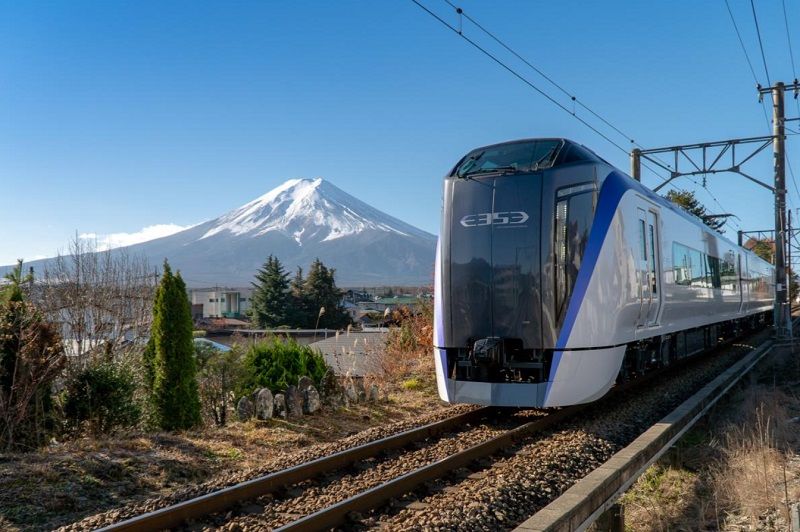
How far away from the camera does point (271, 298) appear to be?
5719 centimetres

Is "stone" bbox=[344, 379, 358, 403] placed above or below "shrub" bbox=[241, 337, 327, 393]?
below

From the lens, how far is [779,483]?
668 centimetres

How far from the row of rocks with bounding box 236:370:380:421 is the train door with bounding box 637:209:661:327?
4365 mm

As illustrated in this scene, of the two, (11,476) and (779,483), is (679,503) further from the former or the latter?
(11,476)

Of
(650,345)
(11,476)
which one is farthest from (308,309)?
(11,476)

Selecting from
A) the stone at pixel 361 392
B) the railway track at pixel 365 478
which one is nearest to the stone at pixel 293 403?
the stone at pixel 361 392

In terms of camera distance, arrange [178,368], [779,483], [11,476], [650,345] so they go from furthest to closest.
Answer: [650,345]
[178,368]
[779,483]
[11,476]

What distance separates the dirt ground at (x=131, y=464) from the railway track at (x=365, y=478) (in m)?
0.95

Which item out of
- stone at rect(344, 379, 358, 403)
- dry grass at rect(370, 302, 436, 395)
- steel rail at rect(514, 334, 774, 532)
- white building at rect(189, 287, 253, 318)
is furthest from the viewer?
A: white building at rect(189, 287, 253, 318)

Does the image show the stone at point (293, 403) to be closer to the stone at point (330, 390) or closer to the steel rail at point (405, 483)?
the stone at point (330, 390)

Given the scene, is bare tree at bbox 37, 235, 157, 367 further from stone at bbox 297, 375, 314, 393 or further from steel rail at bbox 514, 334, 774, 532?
steel rail at bbox 514, 334, 774, 532

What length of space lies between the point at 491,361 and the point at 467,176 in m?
2.44

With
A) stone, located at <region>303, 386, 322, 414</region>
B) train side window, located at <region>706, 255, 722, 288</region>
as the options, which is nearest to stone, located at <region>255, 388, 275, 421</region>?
stone, located at <region>303, 386, 322, 414</region>

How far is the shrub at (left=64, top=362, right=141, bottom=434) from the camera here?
30.2ft
